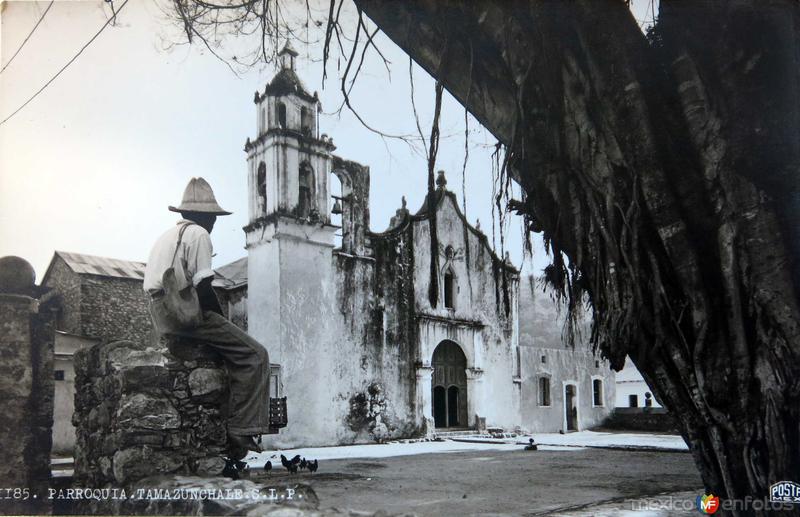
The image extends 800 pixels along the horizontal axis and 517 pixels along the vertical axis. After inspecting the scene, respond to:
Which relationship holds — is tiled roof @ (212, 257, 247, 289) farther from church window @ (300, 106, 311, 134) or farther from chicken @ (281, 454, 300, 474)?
chicken @ (281, 454, 300, 474)

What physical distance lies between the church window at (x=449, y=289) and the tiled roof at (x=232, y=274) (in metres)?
4.89

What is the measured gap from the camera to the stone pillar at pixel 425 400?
13.4 metres

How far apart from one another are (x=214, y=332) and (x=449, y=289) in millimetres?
11914

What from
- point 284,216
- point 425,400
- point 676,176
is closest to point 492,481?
point 676,176

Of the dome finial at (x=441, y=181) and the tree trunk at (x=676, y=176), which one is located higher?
the dome finial at (x=441, y=181)

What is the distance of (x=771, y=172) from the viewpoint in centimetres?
274

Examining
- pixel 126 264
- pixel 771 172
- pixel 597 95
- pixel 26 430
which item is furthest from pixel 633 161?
pixel 126 264

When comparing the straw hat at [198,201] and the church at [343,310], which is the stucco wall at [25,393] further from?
the church at [343,310]

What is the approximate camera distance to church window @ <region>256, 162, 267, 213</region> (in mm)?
11508

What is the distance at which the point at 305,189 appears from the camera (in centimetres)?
1184

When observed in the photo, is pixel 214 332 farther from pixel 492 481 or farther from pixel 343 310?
pixel 343 310

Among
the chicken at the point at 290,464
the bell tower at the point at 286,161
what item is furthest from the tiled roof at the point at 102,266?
the bell tower at the point at 286,161

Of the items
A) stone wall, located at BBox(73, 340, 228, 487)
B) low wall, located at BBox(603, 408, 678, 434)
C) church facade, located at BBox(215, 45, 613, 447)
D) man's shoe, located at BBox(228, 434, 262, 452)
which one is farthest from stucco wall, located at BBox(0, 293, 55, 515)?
low wall, located at BBox(603, 408, 678, 434)

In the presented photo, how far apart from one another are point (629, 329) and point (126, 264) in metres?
4.82
